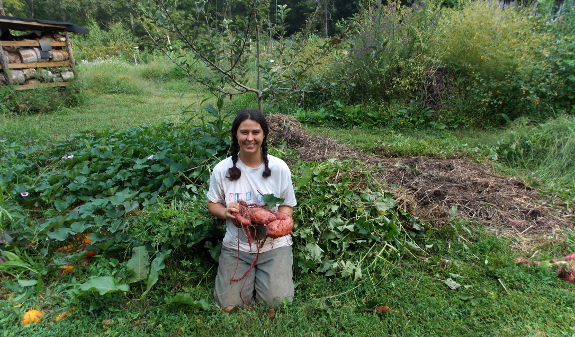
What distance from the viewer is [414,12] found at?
7.24m

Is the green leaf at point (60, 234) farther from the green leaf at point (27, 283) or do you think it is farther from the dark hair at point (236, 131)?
the dark hair at point (236, 131)

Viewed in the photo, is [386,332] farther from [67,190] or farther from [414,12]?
[414,12]

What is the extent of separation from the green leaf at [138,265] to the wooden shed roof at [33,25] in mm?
7728

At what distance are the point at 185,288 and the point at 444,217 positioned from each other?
7.19 feet

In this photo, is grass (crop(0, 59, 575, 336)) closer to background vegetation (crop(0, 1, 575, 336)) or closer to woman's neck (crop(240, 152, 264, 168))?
background vegetation (crop(0, 1, 575, 336))

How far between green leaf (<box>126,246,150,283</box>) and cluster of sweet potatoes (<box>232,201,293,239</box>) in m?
0.72

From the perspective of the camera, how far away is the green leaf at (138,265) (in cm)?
233

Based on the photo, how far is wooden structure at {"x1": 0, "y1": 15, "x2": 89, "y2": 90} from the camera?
750cm

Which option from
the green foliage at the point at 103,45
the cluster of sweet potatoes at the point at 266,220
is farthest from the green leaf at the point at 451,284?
the green foliage at the point at 103,45

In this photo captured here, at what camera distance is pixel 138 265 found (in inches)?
92.7

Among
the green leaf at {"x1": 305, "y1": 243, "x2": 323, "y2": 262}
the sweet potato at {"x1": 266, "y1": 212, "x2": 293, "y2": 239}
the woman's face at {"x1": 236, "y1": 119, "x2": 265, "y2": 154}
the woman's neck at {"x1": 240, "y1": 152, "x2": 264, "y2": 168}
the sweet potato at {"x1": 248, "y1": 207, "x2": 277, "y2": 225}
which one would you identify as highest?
the woman's face at {"x1": 236, "y1": 119, "x2": 265, "y2": 154}

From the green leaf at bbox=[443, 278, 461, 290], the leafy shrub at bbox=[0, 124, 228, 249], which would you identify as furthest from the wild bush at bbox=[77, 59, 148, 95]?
the green leaf at bbox=[443, 278, 461, 290]

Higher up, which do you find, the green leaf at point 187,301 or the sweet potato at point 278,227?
the sweet potato at point 278,227

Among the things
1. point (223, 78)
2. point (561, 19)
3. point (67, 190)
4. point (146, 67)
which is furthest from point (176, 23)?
point (146, 67)
